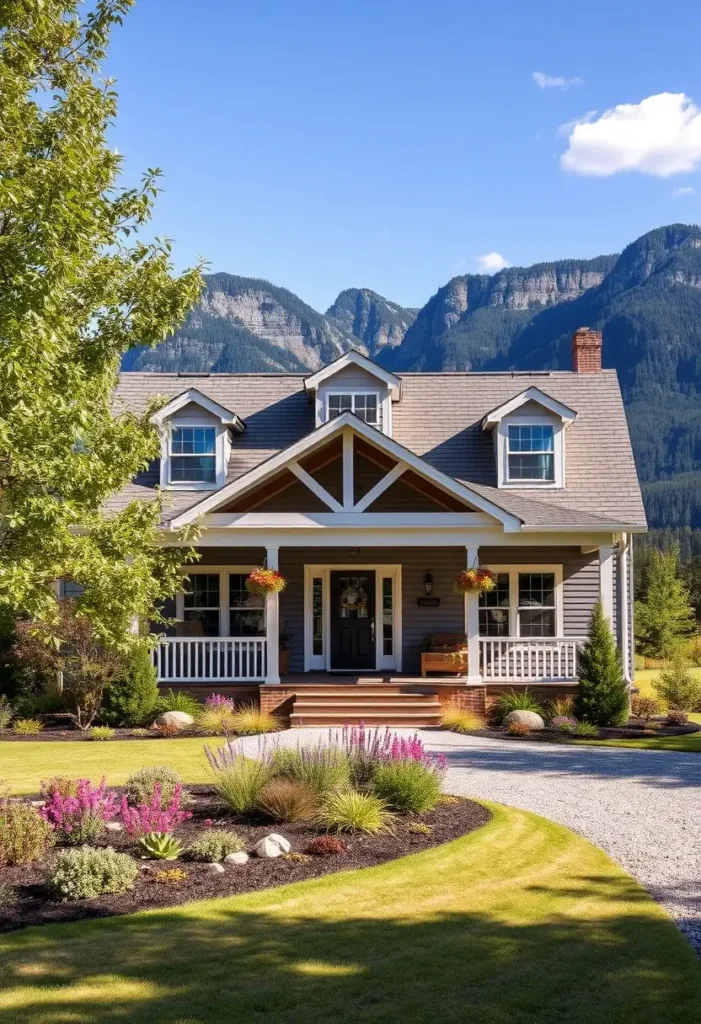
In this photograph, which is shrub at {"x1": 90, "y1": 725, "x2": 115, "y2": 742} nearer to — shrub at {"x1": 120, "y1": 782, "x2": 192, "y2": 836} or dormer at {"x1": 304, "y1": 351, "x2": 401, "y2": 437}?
shrub at {"x1": 120, "y1": 782, "x2": 192, "y2": 836}

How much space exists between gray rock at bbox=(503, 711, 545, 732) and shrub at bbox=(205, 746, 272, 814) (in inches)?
306

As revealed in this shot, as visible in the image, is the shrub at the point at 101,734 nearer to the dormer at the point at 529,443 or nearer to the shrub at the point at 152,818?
the shrub at the point at 152,818

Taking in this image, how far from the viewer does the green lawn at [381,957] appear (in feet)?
17.9

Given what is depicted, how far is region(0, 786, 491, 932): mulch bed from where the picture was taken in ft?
23.6

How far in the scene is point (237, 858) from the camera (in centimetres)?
830

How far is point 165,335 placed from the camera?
1033cm

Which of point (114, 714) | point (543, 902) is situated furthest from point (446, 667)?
point (543, 902)

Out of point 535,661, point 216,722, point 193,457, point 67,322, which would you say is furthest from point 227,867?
point 193,457

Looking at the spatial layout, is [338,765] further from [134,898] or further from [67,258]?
[67,258]

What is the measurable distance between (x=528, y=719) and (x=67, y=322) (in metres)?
11.7

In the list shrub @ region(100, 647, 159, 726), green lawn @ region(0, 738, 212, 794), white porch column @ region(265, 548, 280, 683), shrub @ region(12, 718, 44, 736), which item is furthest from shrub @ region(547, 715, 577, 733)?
shrub @ region(12, 718, 44, 736)

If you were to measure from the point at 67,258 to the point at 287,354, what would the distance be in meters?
174

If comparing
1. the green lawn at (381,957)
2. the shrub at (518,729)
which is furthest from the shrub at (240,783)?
the shrub at (518,729)

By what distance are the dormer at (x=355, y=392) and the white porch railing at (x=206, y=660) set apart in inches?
225
